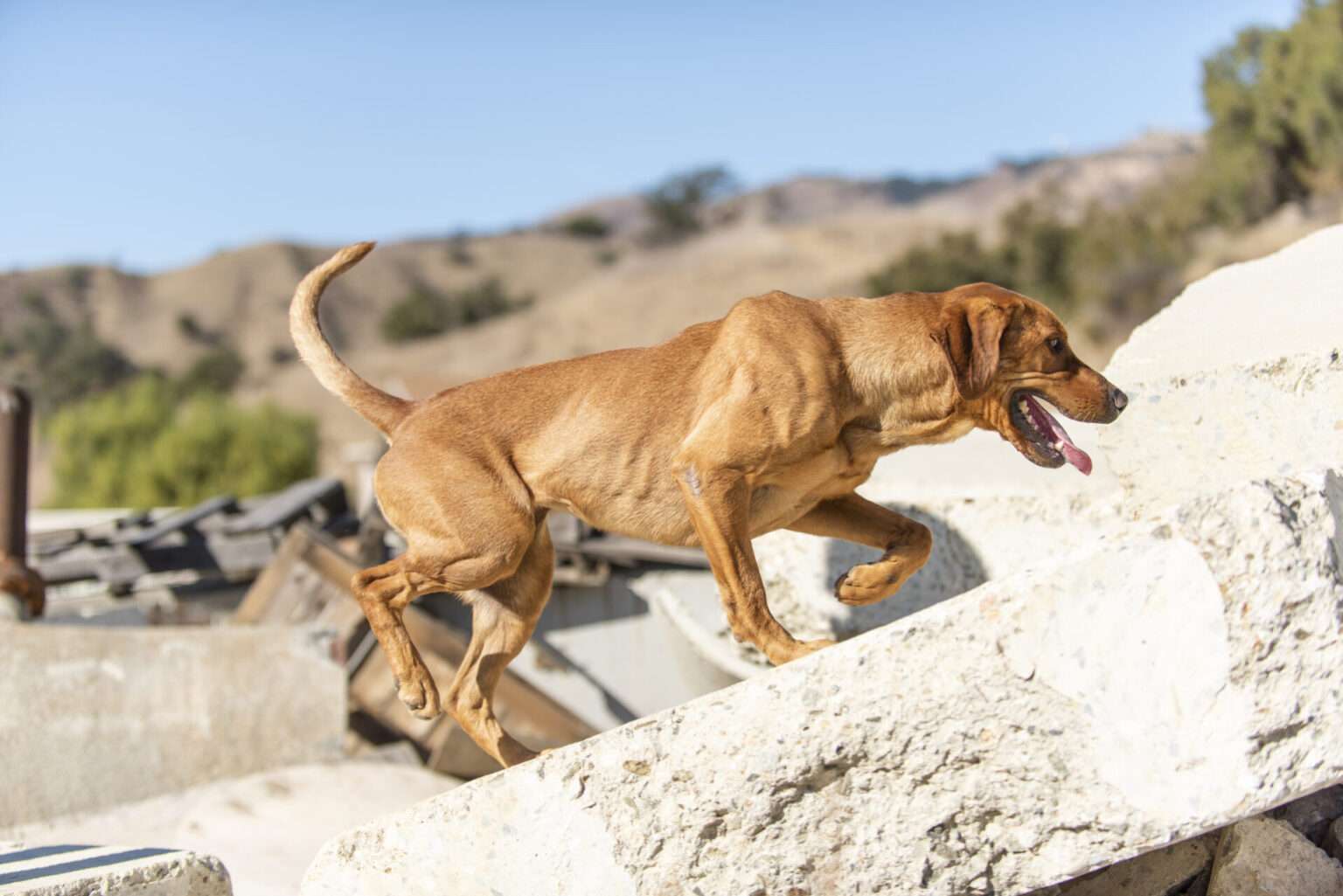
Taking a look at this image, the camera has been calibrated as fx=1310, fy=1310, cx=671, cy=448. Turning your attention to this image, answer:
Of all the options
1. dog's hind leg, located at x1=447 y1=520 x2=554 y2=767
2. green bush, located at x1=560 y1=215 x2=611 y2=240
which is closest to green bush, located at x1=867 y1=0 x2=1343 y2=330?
dog's hind leg, located at x1=447 y1=520 x2=554 y2=767

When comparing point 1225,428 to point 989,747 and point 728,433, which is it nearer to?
point 728,433

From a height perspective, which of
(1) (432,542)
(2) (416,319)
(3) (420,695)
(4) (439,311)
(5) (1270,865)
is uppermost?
A: (1) (432,542)

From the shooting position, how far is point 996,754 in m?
3.50

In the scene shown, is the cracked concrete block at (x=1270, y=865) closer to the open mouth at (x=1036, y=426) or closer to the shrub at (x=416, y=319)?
the open mouth at (x=1036, y=426)

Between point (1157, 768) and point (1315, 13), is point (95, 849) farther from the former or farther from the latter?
point (1315, 13)

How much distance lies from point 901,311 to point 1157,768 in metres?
1.89

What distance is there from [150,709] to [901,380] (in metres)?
5.75

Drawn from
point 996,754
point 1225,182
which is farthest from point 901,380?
point 1225,182

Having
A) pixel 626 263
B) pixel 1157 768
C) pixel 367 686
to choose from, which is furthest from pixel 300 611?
pixel 626 263

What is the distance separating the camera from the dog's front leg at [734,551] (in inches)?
173

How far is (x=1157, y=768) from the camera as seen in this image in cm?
335

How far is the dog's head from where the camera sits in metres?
4.52

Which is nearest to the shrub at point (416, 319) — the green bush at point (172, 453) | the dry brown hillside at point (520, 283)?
the dry brown hillside at point (520, 283)

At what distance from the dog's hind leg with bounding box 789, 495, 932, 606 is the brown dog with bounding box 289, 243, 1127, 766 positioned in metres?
0.01
